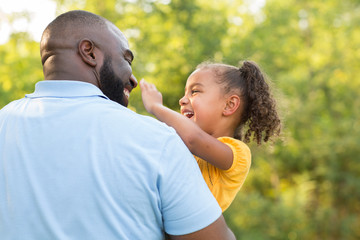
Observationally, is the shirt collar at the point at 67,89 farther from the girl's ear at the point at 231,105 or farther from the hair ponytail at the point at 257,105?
the hair ponytail at the point at 257,105

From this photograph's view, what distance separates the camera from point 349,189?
1218 centimetres

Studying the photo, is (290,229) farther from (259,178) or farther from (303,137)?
(303,137)

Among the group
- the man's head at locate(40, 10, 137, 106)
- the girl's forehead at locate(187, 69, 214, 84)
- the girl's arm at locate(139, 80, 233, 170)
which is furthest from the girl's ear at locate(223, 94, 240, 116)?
the man's head at locate(40, 10, 137, 106)

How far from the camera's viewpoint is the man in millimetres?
1098

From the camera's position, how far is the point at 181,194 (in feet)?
3.70

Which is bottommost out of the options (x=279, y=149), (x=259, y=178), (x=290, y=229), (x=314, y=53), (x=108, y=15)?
(x=290, y=229)

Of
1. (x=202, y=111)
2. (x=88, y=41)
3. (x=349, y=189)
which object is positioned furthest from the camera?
(x=349, y=189)

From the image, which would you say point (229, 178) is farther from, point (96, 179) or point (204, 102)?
point (96, 179)

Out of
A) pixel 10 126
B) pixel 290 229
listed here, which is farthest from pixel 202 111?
pixel 290 229

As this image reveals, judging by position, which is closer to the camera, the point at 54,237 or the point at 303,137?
the point at 54,237

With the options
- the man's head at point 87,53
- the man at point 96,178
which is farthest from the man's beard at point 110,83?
the man at point 96,178

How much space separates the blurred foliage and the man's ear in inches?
304

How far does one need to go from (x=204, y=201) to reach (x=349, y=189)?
12.0m

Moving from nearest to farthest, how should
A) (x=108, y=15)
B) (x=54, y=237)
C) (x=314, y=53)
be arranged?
(x=54, y=237) < (x=108, y=15) < (x=314, y=53)
